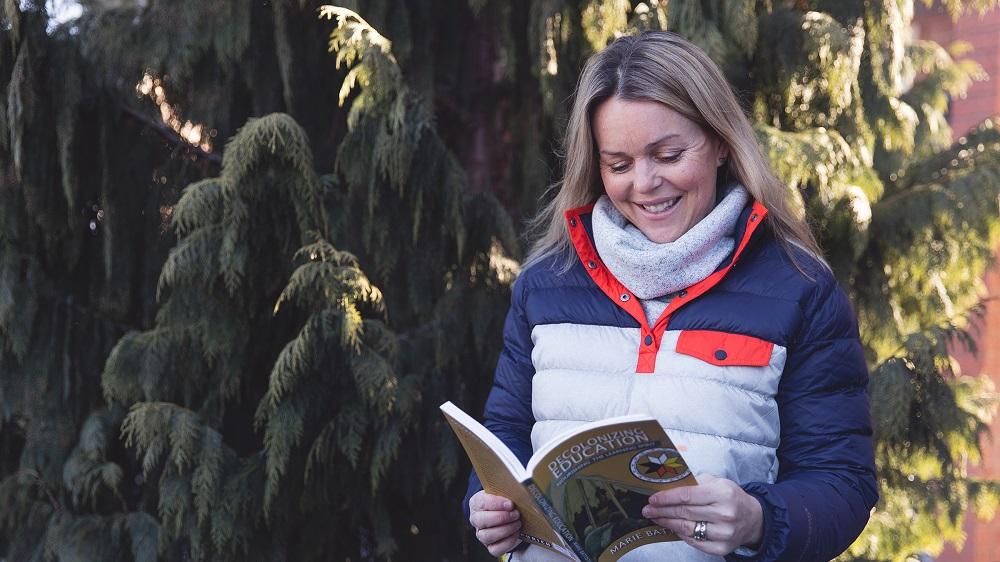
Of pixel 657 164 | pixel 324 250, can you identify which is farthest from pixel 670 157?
pixel 324 250

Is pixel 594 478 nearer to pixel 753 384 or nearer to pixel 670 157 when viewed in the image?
pixel 753 384

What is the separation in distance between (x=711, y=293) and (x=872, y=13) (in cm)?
180

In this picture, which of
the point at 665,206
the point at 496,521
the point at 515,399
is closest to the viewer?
the point at 496,521

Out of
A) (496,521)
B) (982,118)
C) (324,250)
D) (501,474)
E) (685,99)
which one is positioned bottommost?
(496,521)

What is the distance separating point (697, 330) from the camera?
1616mm

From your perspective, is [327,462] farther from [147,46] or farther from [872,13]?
[872,13]

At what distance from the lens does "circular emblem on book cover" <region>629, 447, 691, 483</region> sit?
134 cm

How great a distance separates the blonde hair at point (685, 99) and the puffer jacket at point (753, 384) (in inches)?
3.1

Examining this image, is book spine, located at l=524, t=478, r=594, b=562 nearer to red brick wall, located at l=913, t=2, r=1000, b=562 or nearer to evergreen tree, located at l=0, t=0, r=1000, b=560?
evergreen tree, located at l=0, t=0, r=1000, b=560

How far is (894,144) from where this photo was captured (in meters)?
3.32

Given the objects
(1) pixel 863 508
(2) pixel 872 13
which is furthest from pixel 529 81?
(1) pixel 863 508

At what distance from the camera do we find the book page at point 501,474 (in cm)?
143

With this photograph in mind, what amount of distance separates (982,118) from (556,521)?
446cm

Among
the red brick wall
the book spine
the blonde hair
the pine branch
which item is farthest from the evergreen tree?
the red brick wall
